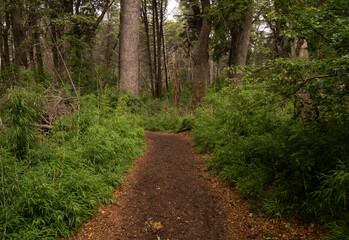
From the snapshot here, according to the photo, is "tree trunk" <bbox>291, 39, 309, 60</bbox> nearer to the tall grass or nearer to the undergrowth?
the tall grass

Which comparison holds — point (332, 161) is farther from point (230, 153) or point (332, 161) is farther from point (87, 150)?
point (87, 150)

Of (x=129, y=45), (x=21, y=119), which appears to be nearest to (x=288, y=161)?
(x=21, y=119)

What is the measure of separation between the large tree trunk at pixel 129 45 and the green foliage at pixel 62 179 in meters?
3.19

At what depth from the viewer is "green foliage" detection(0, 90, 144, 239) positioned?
2508 millimetres

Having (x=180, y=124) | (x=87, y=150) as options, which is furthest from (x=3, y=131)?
(x=180, y=124)

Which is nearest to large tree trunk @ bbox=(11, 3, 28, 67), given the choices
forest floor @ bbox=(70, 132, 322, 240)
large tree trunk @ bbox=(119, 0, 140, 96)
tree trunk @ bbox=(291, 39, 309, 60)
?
large tree trunk @ bbox=(119, 0, 140, 96)

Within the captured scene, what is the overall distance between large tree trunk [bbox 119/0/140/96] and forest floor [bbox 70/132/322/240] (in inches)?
178

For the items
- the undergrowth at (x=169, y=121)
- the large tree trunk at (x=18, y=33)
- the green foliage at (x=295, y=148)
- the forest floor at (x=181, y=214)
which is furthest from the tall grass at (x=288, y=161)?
the large tree trunk at (x=18, y=33)

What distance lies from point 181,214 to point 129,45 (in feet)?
23.2

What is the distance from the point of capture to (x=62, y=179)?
313 cm

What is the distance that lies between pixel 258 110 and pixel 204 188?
2526 millimetres

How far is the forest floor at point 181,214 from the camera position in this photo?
2.84 meters

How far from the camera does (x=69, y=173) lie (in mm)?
3412

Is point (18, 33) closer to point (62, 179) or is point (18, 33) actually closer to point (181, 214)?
point (62, 179)
